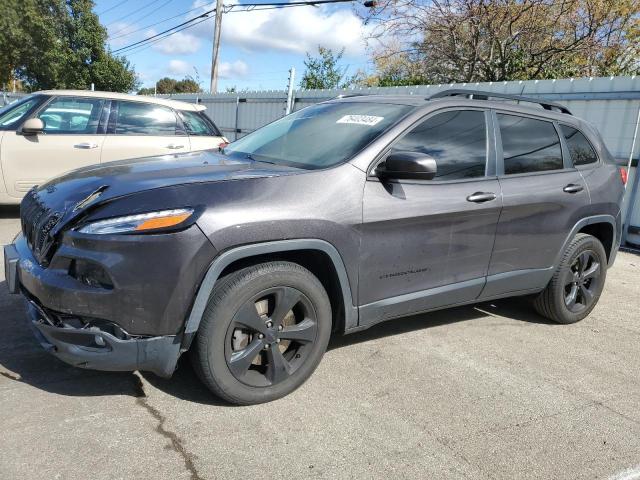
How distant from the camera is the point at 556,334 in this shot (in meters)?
4.49

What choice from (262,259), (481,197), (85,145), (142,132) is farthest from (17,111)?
(481,197)

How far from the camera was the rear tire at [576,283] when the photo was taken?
4.46 metres

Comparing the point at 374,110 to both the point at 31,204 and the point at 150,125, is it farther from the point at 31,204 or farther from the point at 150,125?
the point at 150,125

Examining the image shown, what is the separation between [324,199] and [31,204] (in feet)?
5.84

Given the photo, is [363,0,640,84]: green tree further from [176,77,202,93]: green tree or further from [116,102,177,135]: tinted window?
[176,77,202,93]: green tree

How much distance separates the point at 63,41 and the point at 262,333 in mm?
35748

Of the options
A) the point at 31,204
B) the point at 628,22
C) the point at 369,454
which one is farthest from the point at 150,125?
the point at 628,22

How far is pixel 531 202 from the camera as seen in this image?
4016 millimetres

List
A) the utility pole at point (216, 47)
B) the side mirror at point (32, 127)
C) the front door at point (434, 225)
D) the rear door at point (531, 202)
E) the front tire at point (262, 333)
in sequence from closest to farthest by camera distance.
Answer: the front tire at point (262, 333) → the front door at point (434, 225) → the rear door at point (531, 202) → the side mirror at point (32, 127) → the utility pole at point (216, 47)

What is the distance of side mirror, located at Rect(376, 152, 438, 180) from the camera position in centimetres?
312

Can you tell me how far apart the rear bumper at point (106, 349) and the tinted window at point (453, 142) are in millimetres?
1807

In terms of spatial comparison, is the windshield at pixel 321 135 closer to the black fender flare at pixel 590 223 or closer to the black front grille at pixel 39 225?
the black front grille at pixel 39 225

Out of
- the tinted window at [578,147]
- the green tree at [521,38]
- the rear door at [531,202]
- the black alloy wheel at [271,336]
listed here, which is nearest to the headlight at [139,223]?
the black alloy wheel at [271,336]

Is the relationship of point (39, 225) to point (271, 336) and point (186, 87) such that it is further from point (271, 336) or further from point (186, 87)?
point (186, 87)
